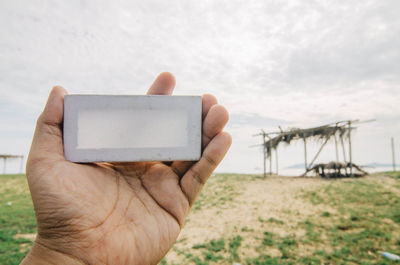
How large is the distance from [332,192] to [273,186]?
2.41 meters

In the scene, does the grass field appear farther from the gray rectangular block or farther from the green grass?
the gray rectangular block

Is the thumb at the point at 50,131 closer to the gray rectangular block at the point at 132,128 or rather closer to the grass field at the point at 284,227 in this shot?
the gray rectangular block at the point at 132,128

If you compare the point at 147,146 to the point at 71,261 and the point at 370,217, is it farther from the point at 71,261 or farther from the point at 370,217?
the point at 370,217

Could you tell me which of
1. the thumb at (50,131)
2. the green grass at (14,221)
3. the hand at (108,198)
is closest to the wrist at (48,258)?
the hand at (108,198)

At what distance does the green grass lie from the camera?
4564 millimetres

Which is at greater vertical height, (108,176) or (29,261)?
(108,176)

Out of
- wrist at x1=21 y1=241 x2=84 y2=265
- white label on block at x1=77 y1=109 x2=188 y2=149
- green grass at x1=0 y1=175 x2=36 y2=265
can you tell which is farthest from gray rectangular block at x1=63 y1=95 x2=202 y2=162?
green grass at x1=0 y1=175 x2=36 y2=265

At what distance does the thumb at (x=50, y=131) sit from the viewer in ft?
4.57

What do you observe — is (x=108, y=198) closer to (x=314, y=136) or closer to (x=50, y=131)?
(x=50, y=131)

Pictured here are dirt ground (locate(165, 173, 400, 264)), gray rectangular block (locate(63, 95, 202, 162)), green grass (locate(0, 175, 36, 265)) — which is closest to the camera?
gray rectangular block (locate(63, 95, 202, 162))

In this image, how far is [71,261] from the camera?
4.22ft

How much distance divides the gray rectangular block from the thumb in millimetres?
39

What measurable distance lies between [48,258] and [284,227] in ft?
17.3

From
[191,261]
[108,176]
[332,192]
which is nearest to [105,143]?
[108,176]
